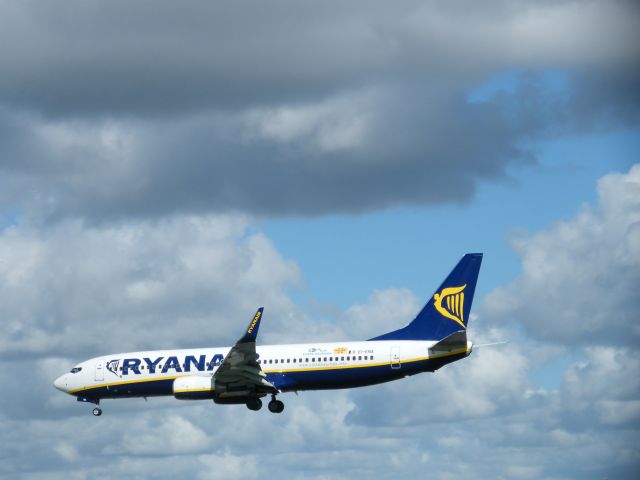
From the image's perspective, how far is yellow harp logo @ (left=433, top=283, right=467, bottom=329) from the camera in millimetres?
93938

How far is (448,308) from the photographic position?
94.2m

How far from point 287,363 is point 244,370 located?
4106 mm

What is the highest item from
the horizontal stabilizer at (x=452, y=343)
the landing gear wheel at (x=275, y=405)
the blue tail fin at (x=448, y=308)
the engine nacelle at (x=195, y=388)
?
the blue tail fin at (x=448, y=308)

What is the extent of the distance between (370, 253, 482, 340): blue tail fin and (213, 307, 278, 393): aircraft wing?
9598 millimetres

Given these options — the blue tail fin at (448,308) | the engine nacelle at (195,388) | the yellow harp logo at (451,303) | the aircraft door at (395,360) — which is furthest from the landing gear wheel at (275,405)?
the yellow harp logo at (451,303)

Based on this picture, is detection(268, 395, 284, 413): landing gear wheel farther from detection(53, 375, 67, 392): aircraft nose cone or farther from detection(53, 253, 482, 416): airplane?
detection(53, 375, 67, 392): aircraft nose cone

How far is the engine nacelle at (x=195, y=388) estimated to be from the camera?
91750 millimetres

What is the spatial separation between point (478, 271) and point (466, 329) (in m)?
5.82

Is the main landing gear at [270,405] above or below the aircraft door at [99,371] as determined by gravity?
below

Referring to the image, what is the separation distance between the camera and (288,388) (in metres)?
93.1

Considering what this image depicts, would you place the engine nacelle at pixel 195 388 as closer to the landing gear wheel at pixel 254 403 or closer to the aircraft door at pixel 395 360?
the landing gear wheel at pixel 254 403

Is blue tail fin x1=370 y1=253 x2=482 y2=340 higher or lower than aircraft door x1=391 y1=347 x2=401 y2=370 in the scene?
higher

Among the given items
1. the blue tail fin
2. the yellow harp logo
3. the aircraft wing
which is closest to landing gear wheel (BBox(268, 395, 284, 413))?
the aircraft wing

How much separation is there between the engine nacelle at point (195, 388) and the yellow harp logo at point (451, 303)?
18.3 metres
